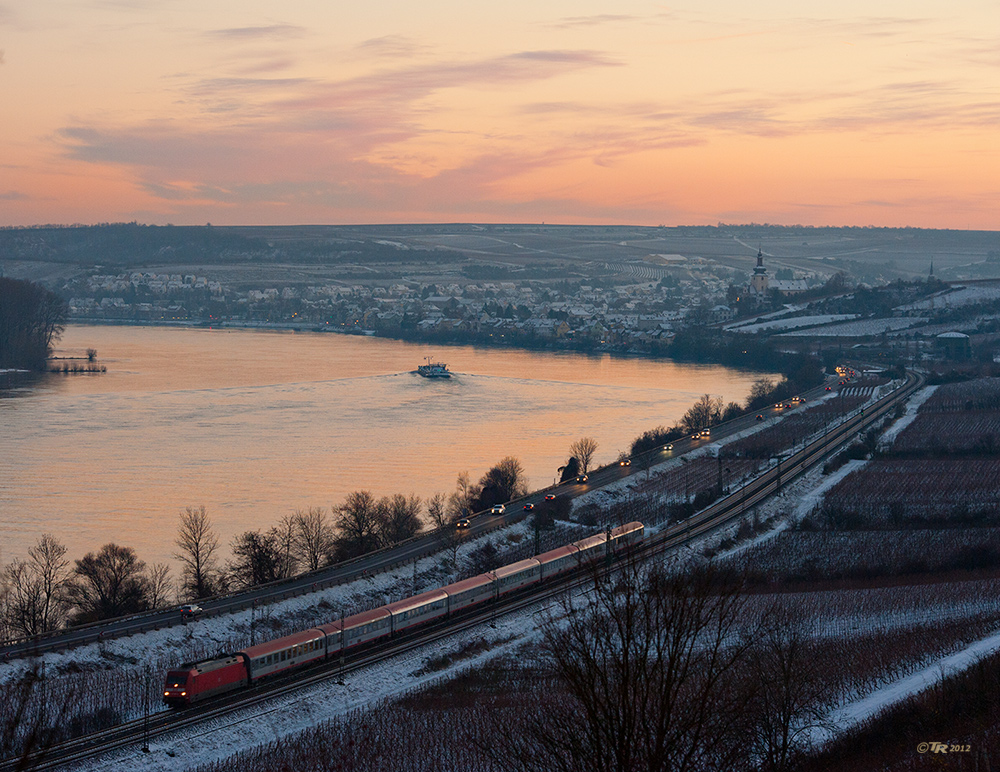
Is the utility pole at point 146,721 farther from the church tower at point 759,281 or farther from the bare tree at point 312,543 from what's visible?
the church tower at point 759,281

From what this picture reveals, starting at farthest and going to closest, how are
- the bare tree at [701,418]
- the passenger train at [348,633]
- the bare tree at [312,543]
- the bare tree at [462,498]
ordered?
1. the bare tree at [701,418]
2. the bare tree at [462,498]
3. the bare tree at [312,543]
4. the passenger train at [348,633]

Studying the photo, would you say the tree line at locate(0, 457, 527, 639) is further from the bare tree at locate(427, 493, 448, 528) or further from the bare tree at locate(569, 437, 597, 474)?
the bare tree at locate(569, 437, 597, 474)

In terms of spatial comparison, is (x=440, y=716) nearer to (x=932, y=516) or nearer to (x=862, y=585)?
(x=862, y=585)

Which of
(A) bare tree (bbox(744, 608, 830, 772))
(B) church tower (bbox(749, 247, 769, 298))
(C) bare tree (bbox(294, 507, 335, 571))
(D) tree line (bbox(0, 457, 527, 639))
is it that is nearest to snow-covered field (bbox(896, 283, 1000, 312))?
(B) church tower (bbox(749, 247, 769, 298))

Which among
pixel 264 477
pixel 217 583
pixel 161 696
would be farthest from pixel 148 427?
pixel 161 696

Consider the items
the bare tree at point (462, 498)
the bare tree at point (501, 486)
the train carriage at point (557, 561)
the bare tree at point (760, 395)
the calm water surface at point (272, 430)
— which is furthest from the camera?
the bare tree at point (760, 395)

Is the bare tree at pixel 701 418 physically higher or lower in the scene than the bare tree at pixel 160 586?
higher

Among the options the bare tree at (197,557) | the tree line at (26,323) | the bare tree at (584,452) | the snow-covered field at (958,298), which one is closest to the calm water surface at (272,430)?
the bare tree at (197,557)
